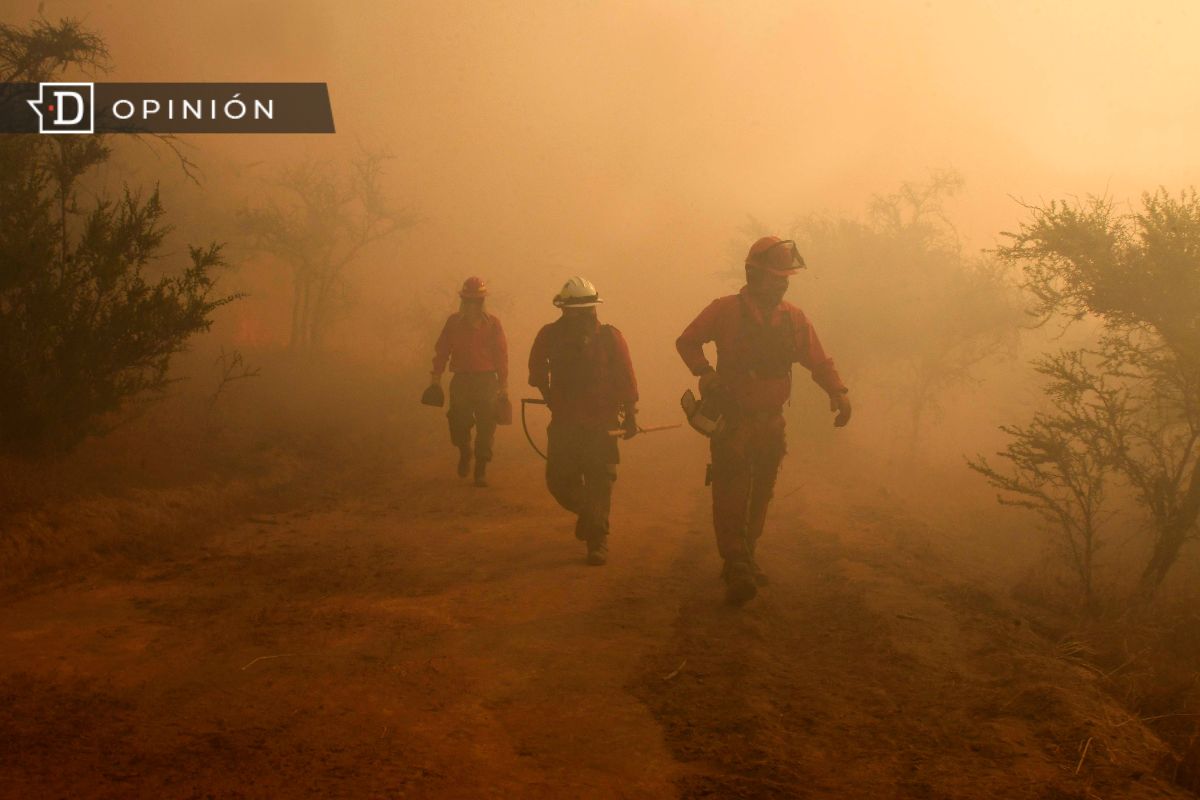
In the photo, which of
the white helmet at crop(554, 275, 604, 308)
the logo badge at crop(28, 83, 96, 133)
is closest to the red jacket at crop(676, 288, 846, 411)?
the white helmet at crop(554, 275, 604, 308)

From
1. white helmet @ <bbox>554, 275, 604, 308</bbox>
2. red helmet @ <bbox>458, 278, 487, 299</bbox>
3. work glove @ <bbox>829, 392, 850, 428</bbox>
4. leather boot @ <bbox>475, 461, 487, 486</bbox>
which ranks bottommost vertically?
leather boot @ <bbox>475, 461, 487, 486</bbox>

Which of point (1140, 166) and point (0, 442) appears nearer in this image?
point (0, 442)

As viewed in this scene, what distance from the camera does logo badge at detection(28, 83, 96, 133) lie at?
902 cm

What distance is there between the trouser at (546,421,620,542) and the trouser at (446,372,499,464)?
3616mm

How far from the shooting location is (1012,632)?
218 inches

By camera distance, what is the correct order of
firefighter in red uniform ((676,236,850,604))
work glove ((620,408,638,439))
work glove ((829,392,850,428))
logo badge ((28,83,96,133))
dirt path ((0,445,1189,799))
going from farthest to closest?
logo badge ((28,83,96,133)) → work glove ((620,408,638,439)) → work glove ((829,392,850,428)) → firefighter in red uniform ((676,236,850,604)) → dirt path ((0,445,1189,799))

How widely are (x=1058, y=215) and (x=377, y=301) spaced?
1313 inches

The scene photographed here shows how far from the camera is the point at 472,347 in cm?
1092

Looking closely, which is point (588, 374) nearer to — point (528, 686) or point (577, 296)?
point (577, 296)

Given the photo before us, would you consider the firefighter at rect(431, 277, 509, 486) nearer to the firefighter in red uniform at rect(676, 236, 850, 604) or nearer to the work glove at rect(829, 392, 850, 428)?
the firefighter in red uniform at rect(676, 236, 850, 604)

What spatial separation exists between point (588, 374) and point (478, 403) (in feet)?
12.8

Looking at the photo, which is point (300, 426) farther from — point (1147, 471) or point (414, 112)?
point (414, 112)

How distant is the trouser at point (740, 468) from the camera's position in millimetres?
6165

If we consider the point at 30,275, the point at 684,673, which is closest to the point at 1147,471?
the point at 684,673
